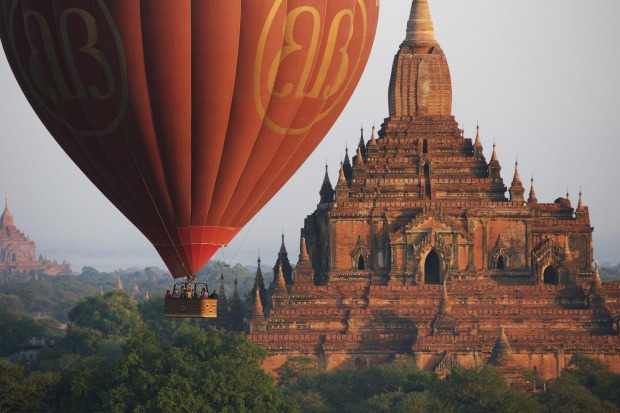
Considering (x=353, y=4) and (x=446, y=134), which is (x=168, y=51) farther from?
(x=446, y=134)

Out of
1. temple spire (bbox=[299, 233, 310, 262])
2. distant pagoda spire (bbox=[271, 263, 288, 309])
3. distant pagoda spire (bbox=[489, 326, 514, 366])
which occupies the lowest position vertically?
distant pagoda spire (bbox=[489, 326, 514, 366])

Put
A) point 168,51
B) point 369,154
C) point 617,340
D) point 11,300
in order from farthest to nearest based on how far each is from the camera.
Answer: point 11,300 → point 369,154 → point 617,340 → point 168,51

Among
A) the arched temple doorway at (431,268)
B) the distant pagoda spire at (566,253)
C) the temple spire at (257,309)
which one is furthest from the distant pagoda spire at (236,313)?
the distant pagoda spire at (566,253)

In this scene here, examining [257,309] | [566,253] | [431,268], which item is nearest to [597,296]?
[566,253]

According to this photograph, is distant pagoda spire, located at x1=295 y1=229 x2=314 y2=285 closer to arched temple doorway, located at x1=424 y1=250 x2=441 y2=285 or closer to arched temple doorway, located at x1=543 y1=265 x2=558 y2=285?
arched temple doorway, located at x1=424 y1=250 x2=441 y2=285

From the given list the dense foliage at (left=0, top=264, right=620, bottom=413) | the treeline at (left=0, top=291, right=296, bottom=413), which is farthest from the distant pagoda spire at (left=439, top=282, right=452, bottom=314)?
the treeline at (left=0, top=291, right=296, bottom=413)

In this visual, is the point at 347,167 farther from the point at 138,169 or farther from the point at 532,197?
the point at 138,169

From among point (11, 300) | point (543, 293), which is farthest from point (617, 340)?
point (11, 300)
